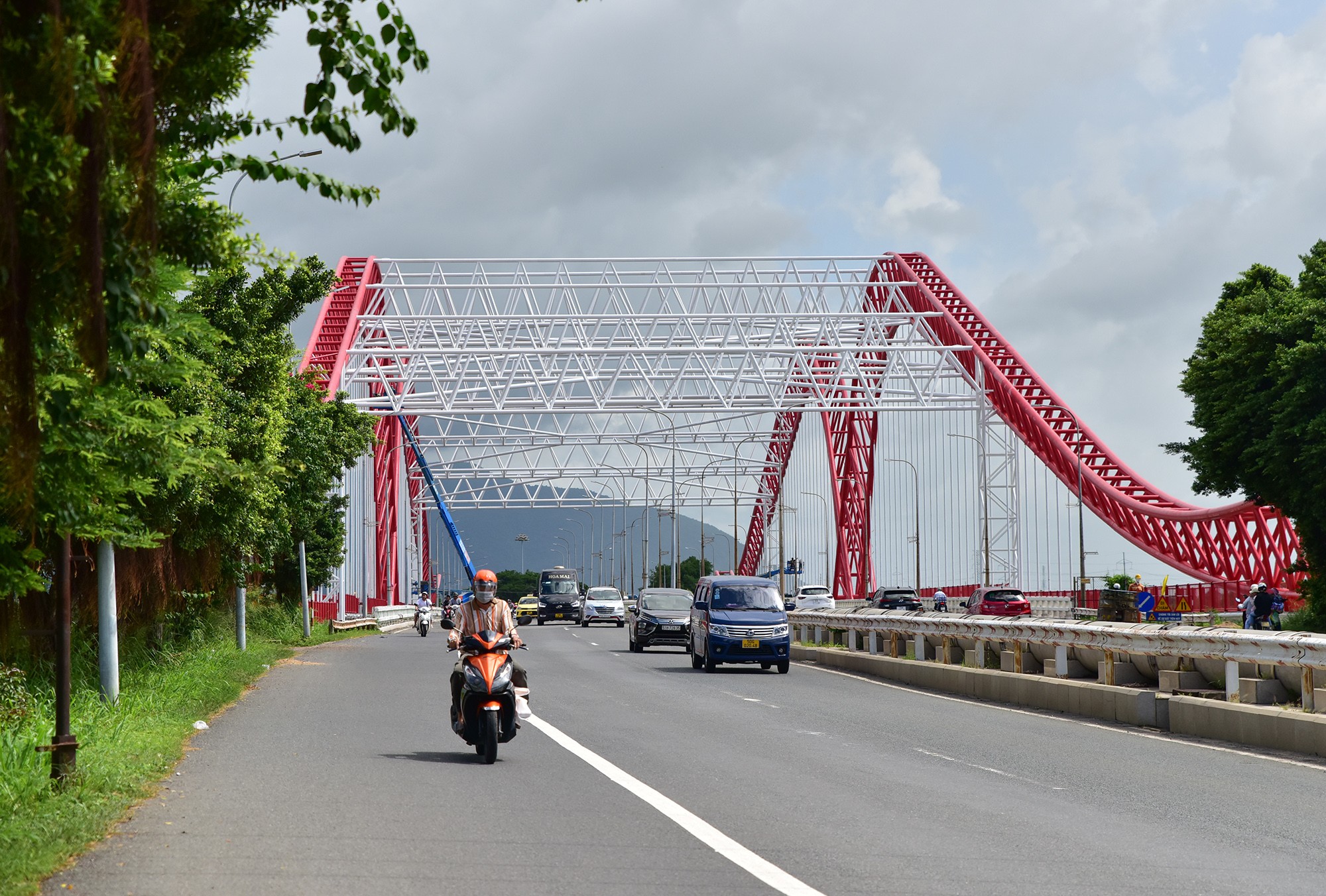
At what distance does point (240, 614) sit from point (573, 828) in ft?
70.1

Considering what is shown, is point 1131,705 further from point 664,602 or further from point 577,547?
point 577,547

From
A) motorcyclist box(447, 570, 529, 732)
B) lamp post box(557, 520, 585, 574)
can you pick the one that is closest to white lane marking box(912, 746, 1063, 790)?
motorcyclist box(447, 570, 529, 732)

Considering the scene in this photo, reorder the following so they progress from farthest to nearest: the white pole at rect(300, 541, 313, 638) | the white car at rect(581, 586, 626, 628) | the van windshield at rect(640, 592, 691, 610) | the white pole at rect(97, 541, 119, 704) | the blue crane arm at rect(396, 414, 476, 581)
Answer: the blue crane arm at rect(396, 414, 476, 581)
the white car at rect(581, 586, 626, 628)
the white pole at rect(300, 541, 313, 638)
the van windshield at rect(640, 592, 691, 610)
the white pole at rect(97, 541, 119, 704)

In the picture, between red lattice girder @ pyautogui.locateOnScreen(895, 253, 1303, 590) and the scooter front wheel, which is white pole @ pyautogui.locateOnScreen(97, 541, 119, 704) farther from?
red lattice girder @ pyautogui.locateOnScreen(895, 253, 1303, 590)

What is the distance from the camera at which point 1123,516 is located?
6406cm

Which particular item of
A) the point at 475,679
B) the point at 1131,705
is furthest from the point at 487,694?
the point at 1131,705

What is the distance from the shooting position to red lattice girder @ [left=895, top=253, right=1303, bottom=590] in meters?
58.1

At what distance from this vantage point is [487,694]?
549 inches

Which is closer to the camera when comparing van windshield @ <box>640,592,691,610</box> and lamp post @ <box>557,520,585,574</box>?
van windshield @ <box>640,592,691,610</box>

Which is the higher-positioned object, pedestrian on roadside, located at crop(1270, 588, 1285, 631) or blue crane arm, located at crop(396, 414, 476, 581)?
blue crane arm, located at crop(396, 414, 476, 581)

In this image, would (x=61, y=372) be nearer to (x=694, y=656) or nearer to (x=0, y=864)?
(x=0, y=864)

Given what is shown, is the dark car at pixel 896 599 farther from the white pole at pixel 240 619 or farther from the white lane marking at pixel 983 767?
the white lane marking at pixel 983 767

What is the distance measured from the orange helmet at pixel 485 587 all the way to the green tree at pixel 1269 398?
29.3m

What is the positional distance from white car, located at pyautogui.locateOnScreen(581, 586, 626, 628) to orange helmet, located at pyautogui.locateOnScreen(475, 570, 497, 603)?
54.9m
